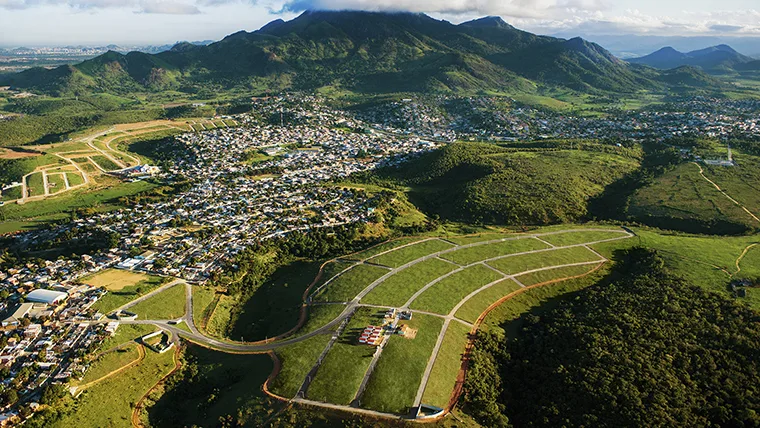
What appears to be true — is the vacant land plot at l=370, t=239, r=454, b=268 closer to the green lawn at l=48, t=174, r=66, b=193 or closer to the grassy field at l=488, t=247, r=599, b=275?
the grassy field at l=488, t=247, r=599, b=275

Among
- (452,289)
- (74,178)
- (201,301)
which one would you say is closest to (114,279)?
(201,301)

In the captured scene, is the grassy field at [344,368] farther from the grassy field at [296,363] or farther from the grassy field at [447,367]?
the grassy field at [447,367]

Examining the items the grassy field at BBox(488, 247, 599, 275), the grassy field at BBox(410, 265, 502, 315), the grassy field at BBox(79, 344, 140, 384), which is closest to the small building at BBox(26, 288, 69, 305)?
the grassy field at BBox(79, 344, 140, 384)

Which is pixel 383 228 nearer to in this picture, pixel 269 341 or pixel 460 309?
pixel 460 309

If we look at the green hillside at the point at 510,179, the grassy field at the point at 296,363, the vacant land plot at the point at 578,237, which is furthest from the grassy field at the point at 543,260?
the grassy field at the point at 296,363

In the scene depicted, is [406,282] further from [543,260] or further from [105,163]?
[105,163]
